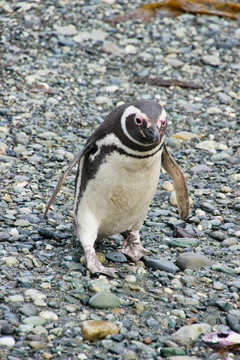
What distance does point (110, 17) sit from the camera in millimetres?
7828

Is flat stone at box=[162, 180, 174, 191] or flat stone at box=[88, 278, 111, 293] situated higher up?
flat stone at box=[88, 278, 111, 293]

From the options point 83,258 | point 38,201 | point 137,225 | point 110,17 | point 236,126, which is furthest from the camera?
point 110,17

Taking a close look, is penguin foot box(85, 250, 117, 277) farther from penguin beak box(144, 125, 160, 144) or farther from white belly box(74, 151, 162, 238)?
penguin beak box(144, 125, 160, 144)

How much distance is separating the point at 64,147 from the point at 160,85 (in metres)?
1.88

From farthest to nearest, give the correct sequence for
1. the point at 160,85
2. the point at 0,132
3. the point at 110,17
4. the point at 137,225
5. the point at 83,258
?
1. the point at 110,17
2. the point at 160,85
3. the point at 0,132
4. the point at 137,225
5. the point at 83,258

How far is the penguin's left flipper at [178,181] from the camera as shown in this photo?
3.95 meters

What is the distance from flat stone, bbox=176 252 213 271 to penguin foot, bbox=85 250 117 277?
45 cm

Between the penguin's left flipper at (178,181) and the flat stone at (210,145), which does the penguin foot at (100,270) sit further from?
the flat stone at (210,145)

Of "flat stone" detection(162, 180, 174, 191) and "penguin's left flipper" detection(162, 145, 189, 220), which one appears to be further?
"flat stone" detection(162, 180, 174, 191)

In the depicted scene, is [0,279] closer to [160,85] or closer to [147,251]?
[147,251]

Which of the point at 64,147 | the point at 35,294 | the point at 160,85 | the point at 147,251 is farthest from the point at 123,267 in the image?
the point at 160,85

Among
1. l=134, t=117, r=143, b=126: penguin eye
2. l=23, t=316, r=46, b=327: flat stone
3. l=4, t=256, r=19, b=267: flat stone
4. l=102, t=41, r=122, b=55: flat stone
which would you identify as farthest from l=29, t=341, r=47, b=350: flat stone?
l=102, t=41, r=122, b=55: flat stone

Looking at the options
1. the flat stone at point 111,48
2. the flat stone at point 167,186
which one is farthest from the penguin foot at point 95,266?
the flat stone at point 111,48

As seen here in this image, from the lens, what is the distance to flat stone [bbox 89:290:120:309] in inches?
121
